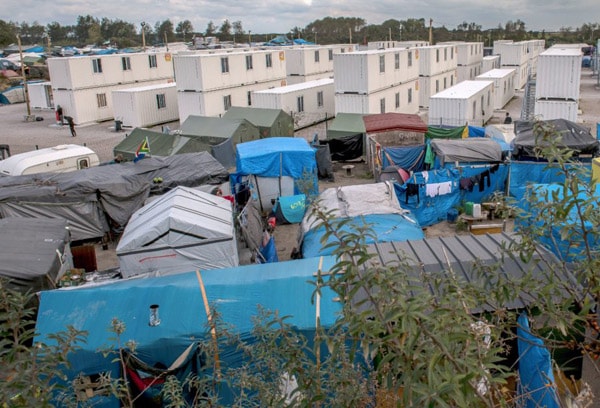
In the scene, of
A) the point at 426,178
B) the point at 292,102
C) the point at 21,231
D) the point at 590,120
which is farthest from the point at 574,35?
the point at 21,231

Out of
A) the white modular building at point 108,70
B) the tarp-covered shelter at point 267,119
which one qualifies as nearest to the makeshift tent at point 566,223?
the tarp-covered shelter at point 267,119

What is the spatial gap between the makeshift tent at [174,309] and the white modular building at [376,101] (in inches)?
771

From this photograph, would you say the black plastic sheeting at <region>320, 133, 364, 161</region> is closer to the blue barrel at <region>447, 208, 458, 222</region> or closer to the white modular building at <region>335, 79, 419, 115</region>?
the white modular building at <region>335, 79, 419, 115</region>

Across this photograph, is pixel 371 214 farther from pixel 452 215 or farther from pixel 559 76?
pixel 559 76

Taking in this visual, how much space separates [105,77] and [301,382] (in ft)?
117

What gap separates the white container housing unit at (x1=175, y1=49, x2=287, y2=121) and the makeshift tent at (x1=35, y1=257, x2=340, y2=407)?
880 inches

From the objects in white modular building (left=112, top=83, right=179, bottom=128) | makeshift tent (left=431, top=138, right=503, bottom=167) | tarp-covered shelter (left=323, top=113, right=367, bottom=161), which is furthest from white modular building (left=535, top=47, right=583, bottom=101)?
white modular building (left=112, top=83, right=179, bottom=128)

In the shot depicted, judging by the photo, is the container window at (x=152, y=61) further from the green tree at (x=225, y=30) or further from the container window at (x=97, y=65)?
the green tree at (x=225, y=30)

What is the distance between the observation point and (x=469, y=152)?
53.7 ft

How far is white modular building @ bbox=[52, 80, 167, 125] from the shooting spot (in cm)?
3388

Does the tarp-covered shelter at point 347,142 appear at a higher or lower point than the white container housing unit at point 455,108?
lower

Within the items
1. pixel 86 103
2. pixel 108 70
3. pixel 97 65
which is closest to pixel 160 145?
pixel 86 103

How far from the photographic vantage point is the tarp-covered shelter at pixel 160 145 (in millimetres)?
20766

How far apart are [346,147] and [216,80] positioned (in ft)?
37.3
